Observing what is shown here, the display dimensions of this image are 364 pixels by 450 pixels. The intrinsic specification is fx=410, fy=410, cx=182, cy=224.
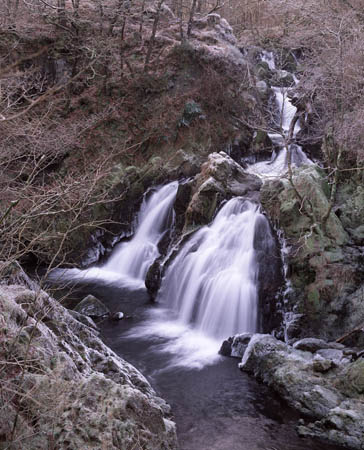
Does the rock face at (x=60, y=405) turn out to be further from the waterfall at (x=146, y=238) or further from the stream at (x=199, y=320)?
the waterfall at (x=146, y=238)

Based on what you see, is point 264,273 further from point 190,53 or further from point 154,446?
point 190,53

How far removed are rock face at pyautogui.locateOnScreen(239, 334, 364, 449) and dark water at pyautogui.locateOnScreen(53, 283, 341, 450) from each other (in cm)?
18

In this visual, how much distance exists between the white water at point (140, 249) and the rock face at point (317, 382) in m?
5.27

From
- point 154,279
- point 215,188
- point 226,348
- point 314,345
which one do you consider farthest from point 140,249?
point 314,345

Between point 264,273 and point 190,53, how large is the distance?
1150cm

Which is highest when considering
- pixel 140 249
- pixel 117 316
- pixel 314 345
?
pixel 140 249

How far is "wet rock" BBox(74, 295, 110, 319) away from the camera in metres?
9.70

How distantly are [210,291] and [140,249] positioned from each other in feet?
13.1

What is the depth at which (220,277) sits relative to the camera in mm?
9695

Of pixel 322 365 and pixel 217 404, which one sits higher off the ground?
pixel 322 365

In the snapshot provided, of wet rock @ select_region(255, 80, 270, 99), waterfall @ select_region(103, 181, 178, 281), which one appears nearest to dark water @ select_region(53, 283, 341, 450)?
waterfall @ select_region(103, 181, 178, 281)

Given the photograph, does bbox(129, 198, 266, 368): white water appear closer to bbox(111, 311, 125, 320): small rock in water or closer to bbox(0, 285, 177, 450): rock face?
bbox(111, 311, 125, 320): small rock in water

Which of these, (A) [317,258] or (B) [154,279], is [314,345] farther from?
(B) [154,279]

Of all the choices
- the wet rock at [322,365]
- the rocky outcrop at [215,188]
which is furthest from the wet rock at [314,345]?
the rocky outcrop at [215,188]
